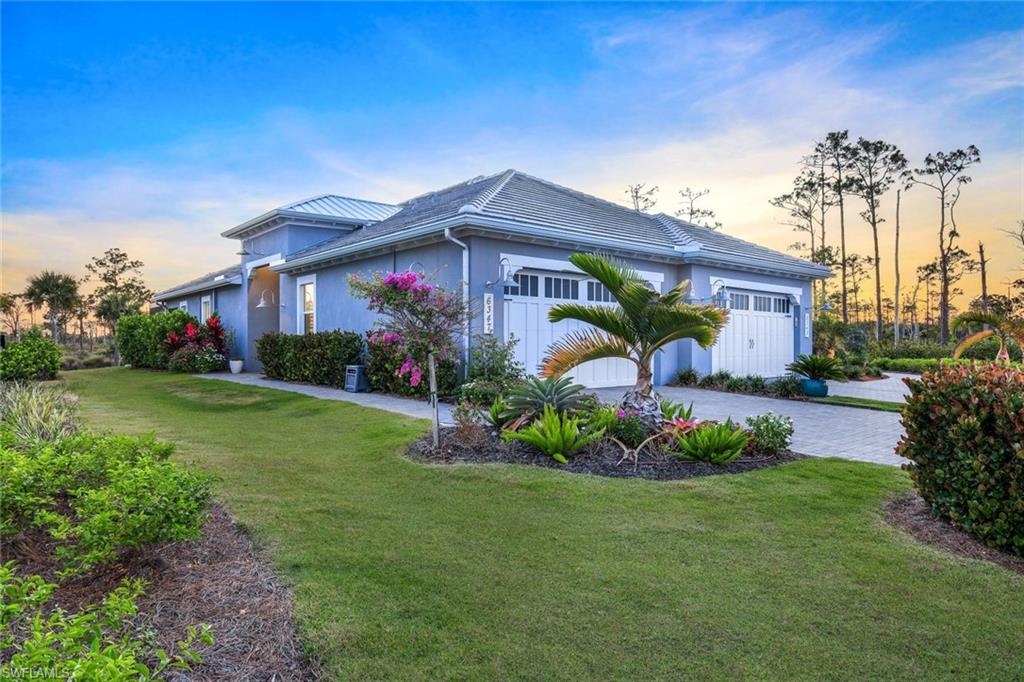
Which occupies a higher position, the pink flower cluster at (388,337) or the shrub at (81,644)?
the pink flower cluster at (388,337)

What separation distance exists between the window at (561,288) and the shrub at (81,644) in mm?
9316

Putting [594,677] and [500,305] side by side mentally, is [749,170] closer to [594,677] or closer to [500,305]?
[500,305]

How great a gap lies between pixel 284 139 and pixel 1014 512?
13.3 metres

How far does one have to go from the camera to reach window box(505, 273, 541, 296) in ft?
36.2

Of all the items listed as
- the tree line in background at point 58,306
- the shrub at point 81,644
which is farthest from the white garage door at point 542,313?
the tree line in background at point 58,306

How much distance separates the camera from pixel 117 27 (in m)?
6.20

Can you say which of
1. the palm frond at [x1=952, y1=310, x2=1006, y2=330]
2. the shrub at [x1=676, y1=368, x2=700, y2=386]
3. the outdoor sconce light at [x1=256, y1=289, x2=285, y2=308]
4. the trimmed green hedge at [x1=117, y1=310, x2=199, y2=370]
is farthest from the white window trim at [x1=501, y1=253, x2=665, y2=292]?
the trimmed green hedge at [x1=117, y1=310, x2=199, y2=370]

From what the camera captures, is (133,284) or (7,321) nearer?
(7,321)

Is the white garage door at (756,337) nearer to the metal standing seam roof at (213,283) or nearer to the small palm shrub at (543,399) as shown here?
the small palm shrub at (543,399)

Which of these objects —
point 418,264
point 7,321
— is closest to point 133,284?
point 7,321

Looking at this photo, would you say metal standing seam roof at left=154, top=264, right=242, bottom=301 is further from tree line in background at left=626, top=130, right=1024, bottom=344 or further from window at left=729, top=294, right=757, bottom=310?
tree line in background at left=626, top=130, right=1024, bottom=344

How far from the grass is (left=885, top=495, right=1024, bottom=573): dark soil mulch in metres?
6.64

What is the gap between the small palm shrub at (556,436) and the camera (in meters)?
5.89

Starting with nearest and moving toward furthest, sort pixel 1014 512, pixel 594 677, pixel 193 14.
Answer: pixel 594 677, pixel 1014 512, pixel 193 14
